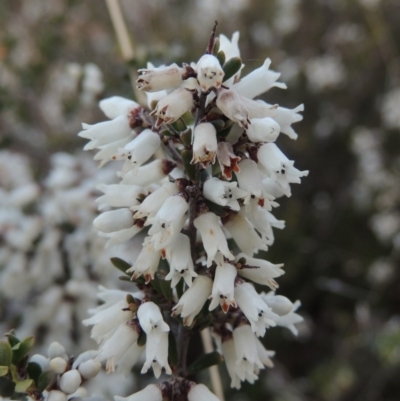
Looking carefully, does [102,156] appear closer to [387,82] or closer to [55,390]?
[55,390]

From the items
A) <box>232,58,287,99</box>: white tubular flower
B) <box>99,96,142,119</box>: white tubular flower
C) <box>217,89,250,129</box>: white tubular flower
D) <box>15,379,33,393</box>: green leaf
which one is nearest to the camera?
<box>217,89,250,129</box>: white tubular flower

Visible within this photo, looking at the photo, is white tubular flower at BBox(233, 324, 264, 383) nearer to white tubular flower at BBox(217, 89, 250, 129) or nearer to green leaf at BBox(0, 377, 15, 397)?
white tubular flower at BBox(217, 89, 250, 129)

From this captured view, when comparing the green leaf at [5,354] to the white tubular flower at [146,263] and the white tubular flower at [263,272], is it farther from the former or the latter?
the white tubular flower at [263,272]

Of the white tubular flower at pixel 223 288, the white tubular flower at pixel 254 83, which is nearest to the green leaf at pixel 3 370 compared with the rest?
the white tubular flower at pixel 223 288

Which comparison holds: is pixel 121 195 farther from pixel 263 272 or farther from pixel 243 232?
pixel 263 272

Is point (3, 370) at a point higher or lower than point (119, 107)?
lower

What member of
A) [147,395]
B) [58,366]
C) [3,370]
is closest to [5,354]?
[3,370]

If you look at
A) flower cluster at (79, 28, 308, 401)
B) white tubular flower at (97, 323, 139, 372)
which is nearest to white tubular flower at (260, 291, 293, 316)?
flower cluster at (79, 28, 308, 401)
